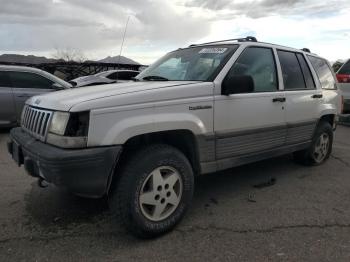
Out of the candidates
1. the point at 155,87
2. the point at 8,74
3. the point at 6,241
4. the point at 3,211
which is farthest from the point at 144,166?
the point at 8,74

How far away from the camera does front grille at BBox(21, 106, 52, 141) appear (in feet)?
11.5

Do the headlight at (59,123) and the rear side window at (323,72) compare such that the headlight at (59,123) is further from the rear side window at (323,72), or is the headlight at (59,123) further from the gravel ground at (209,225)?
the rear side window at (323,72)

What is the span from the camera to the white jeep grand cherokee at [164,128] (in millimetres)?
3199

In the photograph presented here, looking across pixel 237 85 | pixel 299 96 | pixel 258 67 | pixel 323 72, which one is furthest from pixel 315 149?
pixel 237 85

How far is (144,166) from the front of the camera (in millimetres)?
3396

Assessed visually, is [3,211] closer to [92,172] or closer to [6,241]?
[6,241]

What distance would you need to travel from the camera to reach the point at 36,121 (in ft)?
12.1

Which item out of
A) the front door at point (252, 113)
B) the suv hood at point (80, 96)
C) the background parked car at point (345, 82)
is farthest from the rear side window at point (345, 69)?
the suv hood at point (80, 96)

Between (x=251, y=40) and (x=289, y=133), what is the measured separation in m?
1.27

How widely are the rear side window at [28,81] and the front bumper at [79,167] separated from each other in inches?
246

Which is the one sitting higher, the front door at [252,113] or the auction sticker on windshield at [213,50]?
the auction sticker on windshield at [213,50]

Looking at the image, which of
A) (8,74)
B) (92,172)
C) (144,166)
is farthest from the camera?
(8,74)

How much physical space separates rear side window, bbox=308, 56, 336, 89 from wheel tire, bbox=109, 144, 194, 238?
126 inches

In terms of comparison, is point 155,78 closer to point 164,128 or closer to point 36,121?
point 164,128
